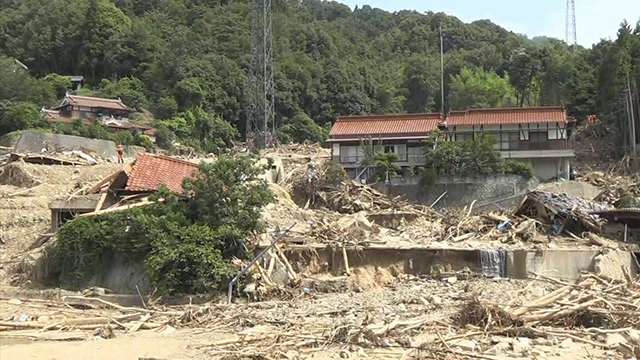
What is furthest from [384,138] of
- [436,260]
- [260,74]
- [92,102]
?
[92,102]

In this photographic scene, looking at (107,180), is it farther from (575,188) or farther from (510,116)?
(510,116)

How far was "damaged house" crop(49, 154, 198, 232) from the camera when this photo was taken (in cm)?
2178

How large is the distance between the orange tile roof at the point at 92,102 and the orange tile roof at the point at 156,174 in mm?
30743

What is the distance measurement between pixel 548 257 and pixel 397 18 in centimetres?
8338

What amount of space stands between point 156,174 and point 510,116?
22547 mm

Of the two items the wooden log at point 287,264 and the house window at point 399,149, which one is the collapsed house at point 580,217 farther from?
the house window at point 399,149

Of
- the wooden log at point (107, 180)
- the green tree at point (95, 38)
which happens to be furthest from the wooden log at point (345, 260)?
the green tree at point (95, 38)

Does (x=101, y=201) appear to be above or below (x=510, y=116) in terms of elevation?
below

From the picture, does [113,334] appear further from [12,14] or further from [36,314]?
[12,14]

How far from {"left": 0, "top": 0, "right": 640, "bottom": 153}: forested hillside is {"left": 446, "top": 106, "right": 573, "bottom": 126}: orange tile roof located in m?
7.87

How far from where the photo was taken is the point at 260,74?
51469mm

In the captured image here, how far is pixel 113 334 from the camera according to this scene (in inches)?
566

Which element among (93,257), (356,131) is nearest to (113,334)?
(93,257)

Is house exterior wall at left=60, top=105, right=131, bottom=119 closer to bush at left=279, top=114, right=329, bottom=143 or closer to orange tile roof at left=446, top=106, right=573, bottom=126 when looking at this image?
bush at left=279, top=114, right=329, bottom=143
